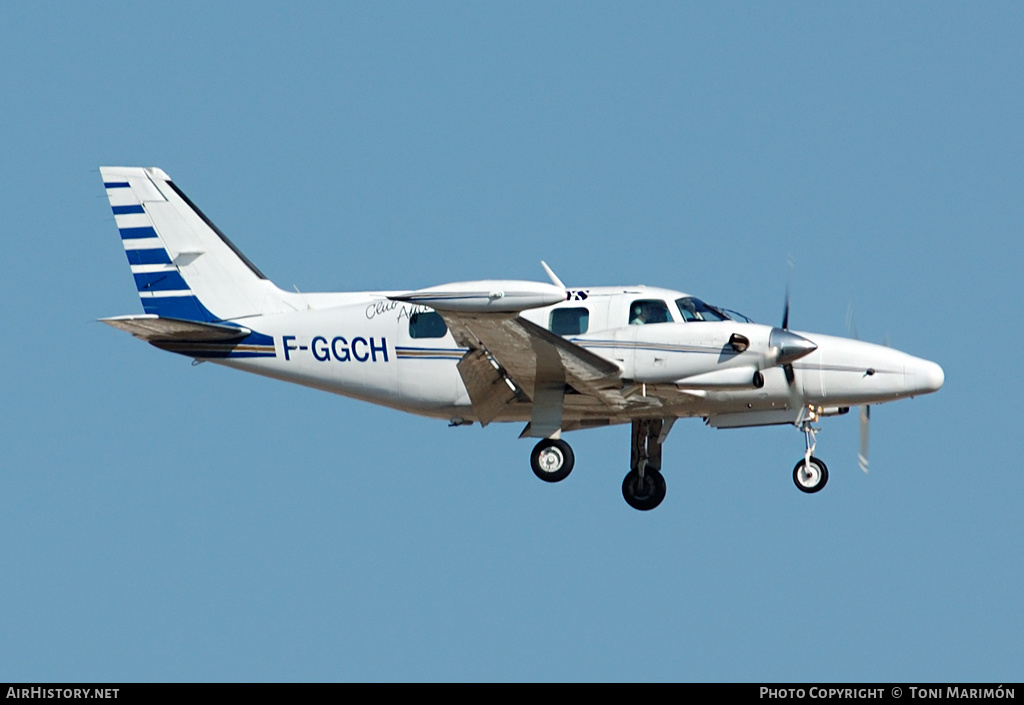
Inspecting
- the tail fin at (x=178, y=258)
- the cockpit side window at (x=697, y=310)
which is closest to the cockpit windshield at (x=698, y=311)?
the cockpit side window at (x=697, y=310)

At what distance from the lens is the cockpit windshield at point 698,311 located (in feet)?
66.1

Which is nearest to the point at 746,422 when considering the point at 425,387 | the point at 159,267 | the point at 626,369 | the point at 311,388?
the point at 626,369

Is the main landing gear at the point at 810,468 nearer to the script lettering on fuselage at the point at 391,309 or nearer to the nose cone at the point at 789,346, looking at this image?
the nose cone at the point at 789,346

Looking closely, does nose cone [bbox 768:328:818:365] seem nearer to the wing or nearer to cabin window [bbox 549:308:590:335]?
the wing

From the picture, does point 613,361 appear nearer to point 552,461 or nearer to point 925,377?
point 552,461

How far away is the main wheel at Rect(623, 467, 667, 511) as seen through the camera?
21.7 m

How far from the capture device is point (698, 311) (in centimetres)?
2025

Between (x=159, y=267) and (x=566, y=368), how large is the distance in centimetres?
670

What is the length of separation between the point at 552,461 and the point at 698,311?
2789 millimetres

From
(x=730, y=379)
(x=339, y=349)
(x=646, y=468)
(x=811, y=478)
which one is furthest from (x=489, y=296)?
(x=811, y=478)

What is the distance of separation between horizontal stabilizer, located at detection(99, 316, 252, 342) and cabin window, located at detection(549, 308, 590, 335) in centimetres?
456

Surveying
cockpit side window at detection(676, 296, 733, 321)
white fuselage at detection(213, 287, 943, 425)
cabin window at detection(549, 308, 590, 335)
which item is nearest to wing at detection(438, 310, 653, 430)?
white fuselage at detection(213, 287, 943, 425)
